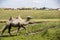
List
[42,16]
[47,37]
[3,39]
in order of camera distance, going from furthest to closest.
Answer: [42,16], [47,37], [3,39]

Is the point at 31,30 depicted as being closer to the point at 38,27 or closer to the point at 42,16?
the point at 38,27

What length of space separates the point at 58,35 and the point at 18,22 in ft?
12.2

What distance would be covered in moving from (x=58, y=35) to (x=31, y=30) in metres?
4.37

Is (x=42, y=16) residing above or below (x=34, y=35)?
below

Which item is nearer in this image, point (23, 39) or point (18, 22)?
point (23, 39)

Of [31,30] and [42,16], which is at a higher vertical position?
[31,30]

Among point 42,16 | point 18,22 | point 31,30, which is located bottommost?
point 42,16

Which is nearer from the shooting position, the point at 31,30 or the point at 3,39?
the point at 3,39

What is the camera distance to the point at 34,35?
21.1m

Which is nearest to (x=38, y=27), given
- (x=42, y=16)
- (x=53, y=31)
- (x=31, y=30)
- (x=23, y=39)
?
(x=31, y=30)

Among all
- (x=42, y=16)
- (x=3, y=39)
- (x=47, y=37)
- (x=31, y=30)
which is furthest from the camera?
(x=42, y=16)

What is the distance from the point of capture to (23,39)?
1961cm

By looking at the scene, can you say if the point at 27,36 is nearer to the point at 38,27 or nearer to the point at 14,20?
the point at 14,20

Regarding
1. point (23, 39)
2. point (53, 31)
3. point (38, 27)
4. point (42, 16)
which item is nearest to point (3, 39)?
point (23, 39)
